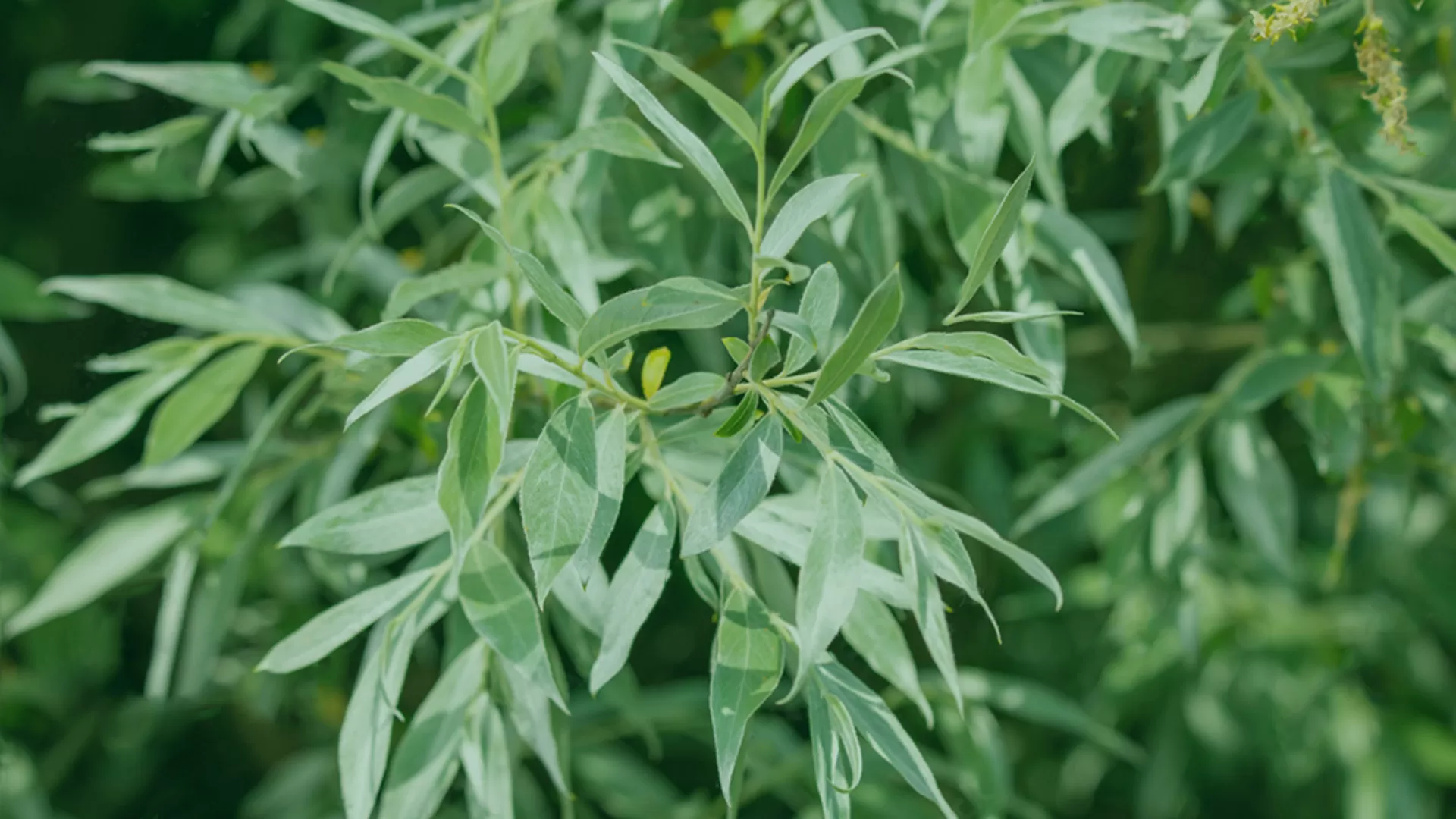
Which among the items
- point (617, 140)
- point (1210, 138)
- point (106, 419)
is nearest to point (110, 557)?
point (106, 419)

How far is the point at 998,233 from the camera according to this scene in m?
0.49

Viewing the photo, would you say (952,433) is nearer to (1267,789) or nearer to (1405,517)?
Result: (1405,517)

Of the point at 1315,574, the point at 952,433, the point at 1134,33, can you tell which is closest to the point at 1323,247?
the point at 1134,33

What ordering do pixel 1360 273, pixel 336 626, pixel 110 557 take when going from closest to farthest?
pixel 336 626
pixel 1360 273
pixel 110 557

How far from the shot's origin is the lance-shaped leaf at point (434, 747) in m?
0.64

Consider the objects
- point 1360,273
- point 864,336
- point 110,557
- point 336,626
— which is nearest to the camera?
point 864,336

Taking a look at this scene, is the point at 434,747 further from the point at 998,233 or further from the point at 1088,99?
the point at 1088,99

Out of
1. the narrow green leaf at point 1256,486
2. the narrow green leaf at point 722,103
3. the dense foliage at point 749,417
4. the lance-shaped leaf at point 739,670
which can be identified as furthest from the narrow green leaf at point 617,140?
the narrow green leaf at point 1256,486

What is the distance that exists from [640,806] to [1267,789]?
0.86 meters

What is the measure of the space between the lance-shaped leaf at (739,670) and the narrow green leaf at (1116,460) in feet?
1.14

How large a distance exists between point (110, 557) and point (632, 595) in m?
0.48

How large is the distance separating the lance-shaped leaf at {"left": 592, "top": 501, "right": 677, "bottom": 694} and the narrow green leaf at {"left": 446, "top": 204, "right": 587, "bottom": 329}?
3.9 inches

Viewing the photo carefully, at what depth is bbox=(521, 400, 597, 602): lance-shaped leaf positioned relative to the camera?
48 centimetres

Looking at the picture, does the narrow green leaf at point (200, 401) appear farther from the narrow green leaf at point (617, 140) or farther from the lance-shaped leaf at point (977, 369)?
the lance-shaped leaf at point (977, 369)
